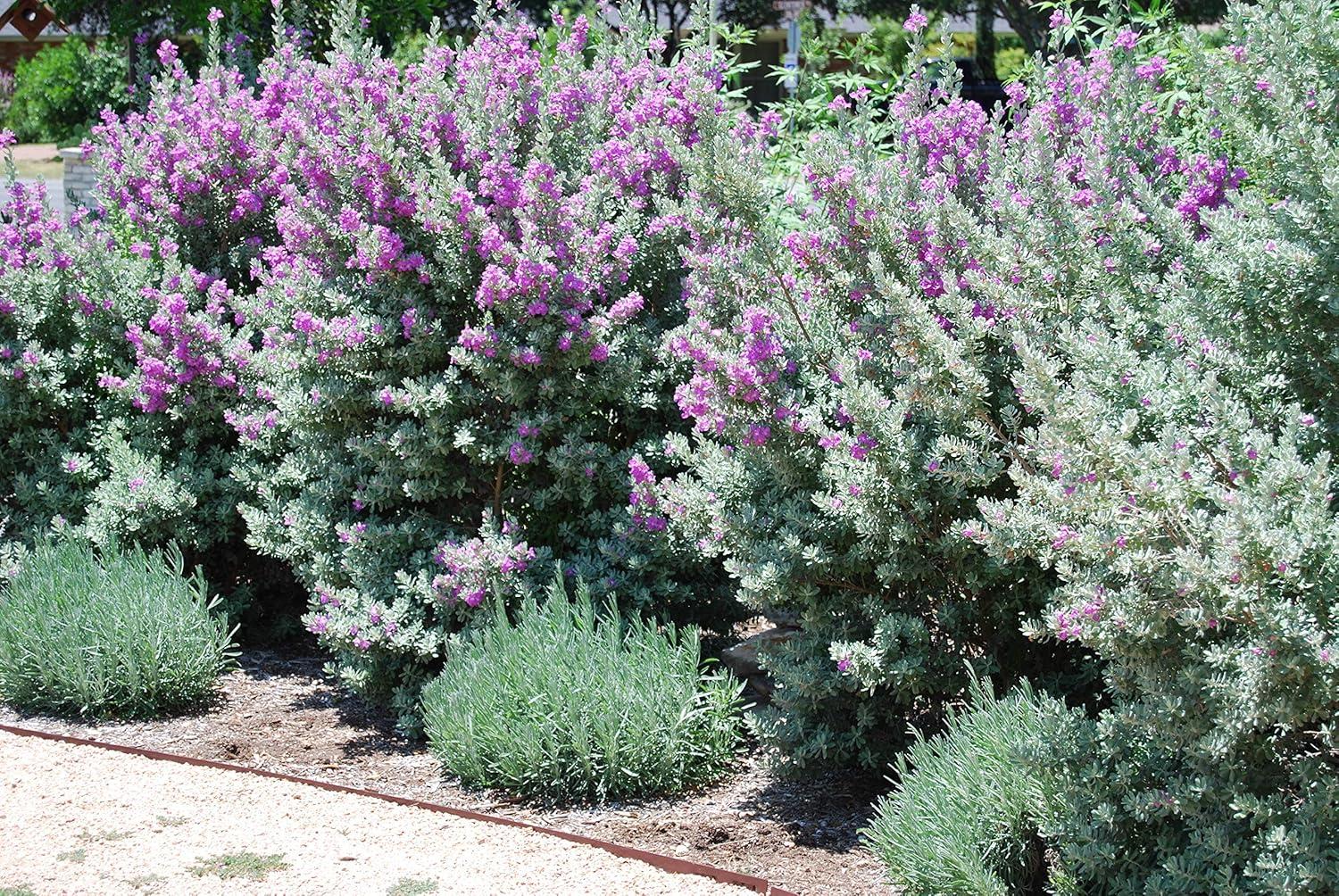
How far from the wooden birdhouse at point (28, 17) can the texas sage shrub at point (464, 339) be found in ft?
27.9

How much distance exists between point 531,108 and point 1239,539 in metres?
3.75

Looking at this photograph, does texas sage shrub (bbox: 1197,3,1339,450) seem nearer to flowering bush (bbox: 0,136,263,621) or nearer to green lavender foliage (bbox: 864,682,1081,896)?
green lavender foliage (bbox: 864,682,1081,896)

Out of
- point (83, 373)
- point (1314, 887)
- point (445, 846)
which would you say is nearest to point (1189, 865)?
point (1314, 887)

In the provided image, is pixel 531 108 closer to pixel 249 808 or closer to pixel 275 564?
pixel 275 564

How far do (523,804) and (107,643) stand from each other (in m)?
1.90

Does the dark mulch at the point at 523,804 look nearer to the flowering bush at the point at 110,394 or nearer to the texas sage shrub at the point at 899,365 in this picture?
the texas sage shrub at the point at 899,365

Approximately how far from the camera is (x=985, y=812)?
357 cm

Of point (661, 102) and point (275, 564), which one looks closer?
point (661, 102)

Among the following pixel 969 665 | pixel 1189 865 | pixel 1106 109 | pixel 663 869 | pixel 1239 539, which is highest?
pixel 1106 109

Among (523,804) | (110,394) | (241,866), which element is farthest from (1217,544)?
(110,394)

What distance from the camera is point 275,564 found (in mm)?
6430

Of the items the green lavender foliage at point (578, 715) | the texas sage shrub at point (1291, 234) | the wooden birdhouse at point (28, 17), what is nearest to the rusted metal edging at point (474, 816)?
the green lavender foliage at point (578, 715)

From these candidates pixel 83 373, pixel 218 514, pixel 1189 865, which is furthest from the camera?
pixel 83 373

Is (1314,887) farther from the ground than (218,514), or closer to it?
closer to it
